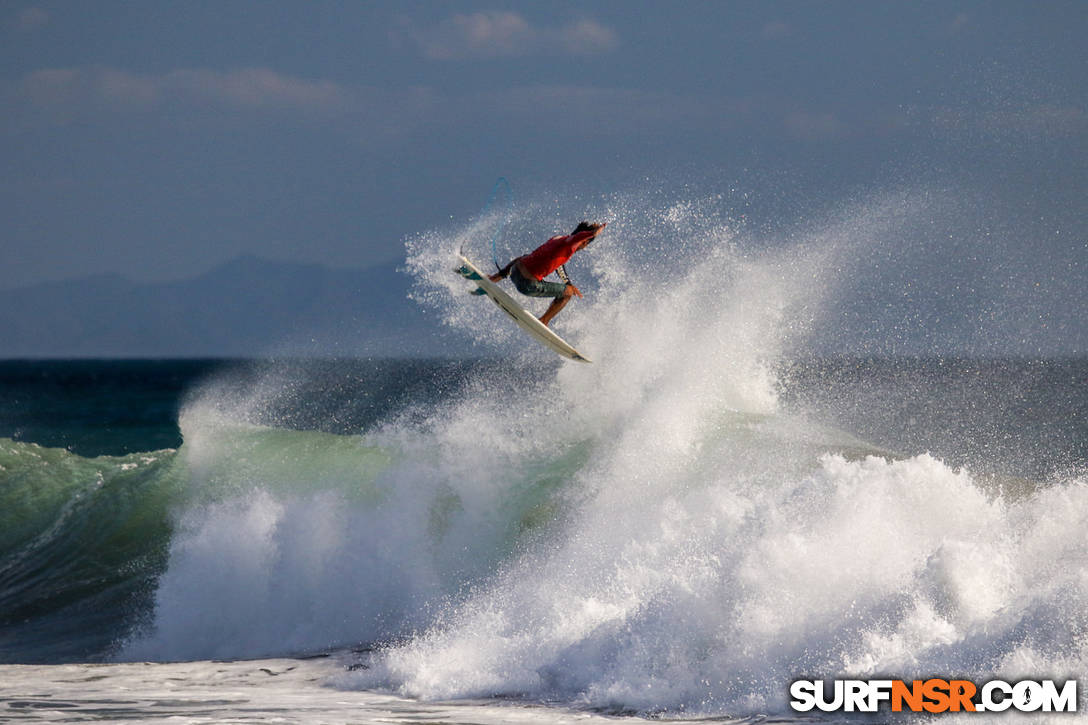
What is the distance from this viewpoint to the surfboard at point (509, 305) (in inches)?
471

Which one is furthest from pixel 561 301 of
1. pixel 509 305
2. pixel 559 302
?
pixel 509 305

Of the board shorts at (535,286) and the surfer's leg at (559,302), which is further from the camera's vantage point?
the surfer's leg at (559,302)

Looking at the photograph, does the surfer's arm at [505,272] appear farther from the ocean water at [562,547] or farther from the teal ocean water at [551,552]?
the teal ocean water at [551,552]

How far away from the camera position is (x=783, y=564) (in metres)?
8.91

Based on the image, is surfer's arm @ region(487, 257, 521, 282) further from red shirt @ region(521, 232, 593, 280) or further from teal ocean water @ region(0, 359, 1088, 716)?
teal ocean water @ region(0, 359, 1088, 716)

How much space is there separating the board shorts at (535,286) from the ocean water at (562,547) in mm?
1266

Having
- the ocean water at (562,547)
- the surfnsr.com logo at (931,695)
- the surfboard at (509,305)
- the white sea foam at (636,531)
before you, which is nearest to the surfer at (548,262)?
the surfboard at (509,305)

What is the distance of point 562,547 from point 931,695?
5.01 metres

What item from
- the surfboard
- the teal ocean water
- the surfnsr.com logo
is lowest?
the surfnsr.com logo

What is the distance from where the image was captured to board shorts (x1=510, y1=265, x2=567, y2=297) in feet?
37.2

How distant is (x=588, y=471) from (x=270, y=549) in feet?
14.0

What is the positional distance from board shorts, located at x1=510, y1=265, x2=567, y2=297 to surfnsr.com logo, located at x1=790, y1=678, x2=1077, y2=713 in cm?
532

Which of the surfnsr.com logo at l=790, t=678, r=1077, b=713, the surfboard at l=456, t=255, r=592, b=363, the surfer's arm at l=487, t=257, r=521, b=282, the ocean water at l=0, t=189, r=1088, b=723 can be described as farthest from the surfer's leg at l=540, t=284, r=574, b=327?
the surfnsr.com logo at l=790, t=678, r=1077, b=713

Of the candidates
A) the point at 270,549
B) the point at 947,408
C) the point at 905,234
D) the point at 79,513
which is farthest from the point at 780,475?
the point at 905,234
